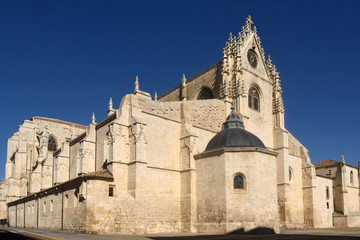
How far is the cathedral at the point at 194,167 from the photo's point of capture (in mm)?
22406

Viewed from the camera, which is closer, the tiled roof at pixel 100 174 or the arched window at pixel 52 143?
the tiled roof at pixel 100 174

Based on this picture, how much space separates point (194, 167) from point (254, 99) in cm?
1185

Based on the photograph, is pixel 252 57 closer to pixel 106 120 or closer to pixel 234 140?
pixel 234 140

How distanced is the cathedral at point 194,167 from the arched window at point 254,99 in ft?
0.33

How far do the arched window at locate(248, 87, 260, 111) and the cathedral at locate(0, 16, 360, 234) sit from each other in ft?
0.33

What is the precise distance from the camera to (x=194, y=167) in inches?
1016

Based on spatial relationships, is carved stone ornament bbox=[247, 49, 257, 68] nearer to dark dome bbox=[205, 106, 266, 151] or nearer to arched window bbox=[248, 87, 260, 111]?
arched window bbox=[248, 87, 260, 111]

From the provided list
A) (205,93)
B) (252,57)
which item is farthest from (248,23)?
(205,93)

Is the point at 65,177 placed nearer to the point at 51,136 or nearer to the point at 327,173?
the point at 51,136

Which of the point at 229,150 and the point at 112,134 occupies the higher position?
the point at 112,134

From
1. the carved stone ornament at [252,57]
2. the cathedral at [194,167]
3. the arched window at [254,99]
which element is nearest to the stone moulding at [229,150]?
the cathedral at [194,167]

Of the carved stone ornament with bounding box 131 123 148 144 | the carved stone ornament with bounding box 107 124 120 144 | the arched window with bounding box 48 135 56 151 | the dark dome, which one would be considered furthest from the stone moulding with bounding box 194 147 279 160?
the arched window with bounding box 48 135 56 151

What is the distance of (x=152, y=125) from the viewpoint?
24969 mm

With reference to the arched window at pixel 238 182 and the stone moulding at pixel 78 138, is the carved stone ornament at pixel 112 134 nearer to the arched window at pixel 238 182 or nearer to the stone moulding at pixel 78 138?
the stone moulding at pixel 78 138
